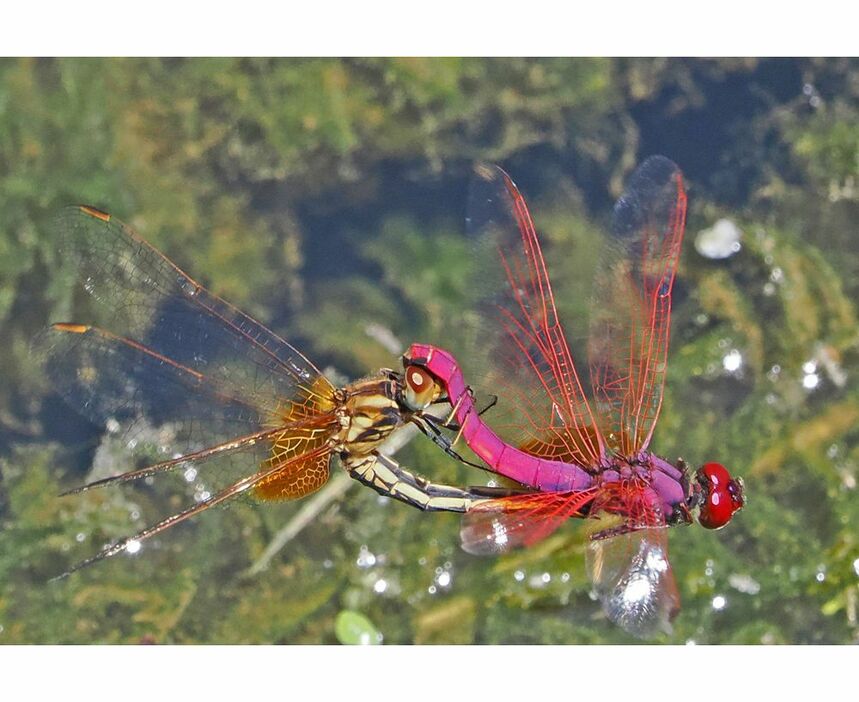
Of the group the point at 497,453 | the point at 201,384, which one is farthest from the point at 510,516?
the point at 201,384

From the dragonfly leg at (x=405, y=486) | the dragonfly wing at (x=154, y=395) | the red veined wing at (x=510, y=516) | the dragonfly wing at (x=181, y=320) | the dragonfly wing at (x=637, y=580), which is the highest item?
the dragonfly wing at (x=181, y=320)

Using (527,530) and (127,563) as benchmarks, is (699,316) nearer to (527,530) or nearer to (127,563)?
(527,530)

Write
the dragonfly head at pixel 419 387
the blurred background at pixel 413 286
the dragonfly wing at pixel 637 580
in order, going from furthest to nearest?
the blurred background at pixel 413 286, the dragonfly wing at pixel 637 580, the dragonfly head at pixel 419 387

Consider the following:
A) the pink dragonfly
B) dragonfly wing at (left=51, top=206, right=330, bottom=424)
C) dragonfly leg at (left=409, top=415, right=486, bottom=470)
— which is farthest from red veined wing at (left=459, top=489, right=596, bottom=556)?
dragonfly wing at (left=51, top=206, right=330, bottom=424)

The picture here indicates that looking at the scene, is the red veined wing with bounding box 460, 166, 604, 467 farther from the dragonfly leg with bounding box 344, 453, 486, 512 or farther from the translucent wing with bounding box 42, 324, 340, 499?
the translucent wing with bounding box 42, 324, 340, 499

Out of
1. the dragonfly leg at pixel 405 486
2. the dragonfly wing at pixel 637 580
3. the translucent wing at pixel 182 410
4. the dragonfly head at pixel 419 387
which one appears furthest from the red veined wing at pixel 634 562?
the translucent wing at pixel 182 410

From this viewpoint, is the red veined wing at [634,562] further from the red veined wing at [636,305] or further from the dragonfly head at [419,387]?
the dragonfly head at [419,387]

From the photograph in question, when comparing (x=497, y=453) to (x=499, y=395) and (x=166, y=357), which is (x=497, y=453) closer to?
(x=499, y=395)
